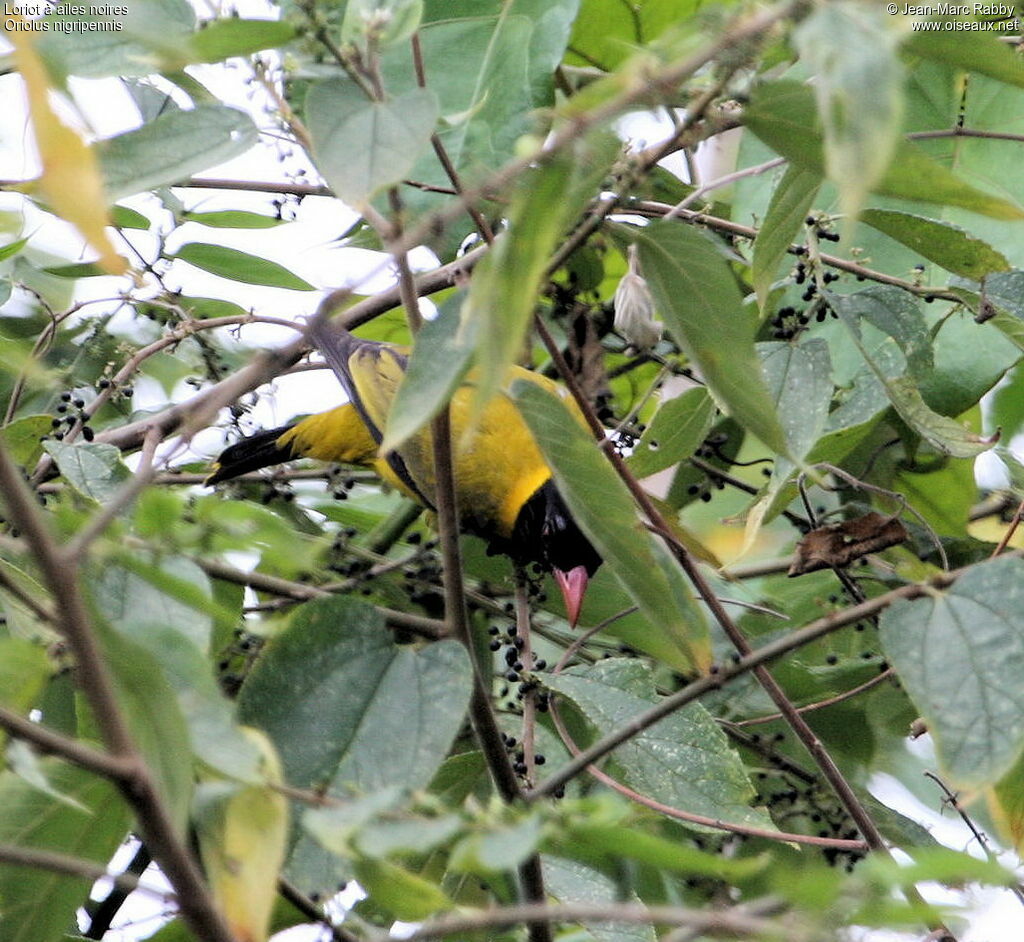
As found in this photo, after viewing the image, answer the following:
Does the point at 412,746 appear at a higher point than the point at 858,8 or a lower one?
lower

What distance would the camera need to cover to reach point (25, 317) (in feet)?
A: 8.22

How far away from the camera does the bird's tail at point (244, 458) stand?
230 cm

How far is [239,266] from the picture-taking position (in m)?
2.05

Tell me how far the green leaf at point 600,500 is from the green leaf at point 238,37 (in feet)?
1.24

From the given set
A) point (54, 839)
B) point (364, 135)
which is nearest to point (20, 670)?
point (54, 839)

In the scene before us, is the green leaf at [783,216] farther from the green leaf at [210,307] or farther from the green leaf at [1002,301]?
the green leaf at [210,307]

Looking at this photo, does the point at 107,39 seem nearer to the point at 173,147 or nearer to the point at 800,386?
the point at 173,147

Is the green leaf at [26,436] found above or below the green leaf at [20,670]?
below

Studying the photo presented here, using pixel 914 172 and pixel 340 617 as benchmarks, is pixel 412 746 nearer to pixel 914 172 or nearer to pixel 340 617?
pixel 340 617

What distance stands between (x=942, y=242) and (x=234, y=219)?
3.24 ft

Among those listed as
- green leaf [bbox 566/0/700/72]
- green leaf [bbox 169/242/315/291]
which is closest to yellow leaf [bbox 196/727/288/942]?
green leaf [bbox 169/242/315/291]

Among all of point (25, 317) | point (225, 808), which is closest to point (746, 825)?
point (225, 808)

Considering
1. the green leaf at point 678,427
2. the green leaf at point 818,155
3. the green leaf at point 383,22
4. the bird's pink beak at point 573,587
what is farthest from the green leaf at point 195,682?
the bird's pink beak at point 573,587

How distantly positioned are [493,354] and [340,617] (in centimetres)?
54
